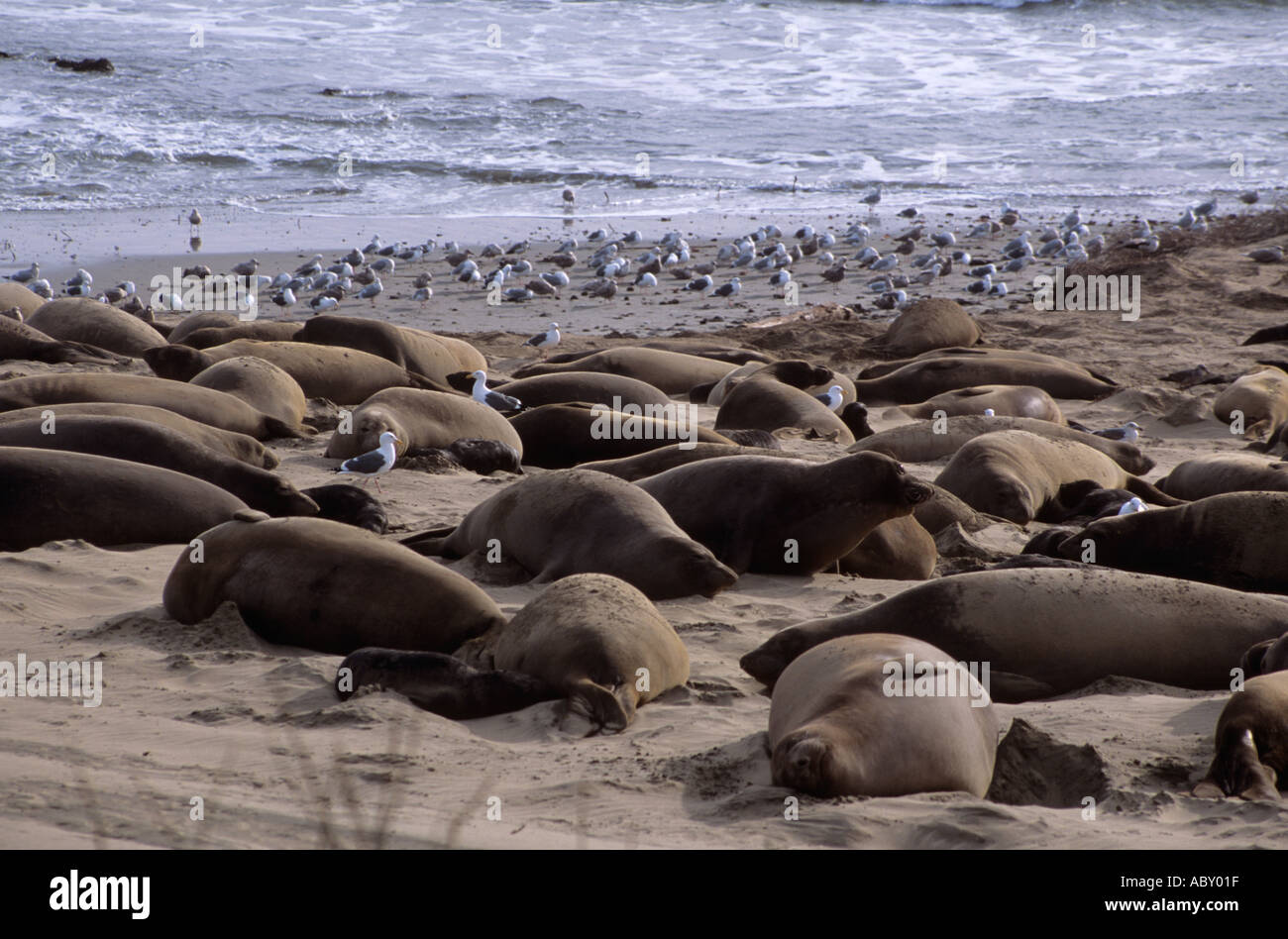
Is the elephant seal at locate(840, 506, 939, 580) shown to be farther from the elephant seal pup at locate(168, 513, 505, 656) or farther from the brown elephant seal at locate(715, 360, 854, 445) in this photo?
the brown elephant seal at locate(715, 360, 854, 445)

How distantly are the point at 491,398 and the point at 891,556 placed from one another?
9.82 feet

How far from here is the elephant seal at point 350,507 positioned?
529 centimetres

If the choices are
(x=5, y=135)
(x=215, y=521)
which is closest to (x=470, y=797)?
(x=215, y=521)

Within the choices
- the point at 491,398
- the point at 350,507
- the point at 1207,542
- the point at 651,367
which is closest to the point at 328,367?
the point at 491,398

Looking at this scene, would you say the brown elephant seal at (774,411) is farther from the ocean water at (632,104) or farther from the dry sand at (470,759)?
the ocean water at (632,104)

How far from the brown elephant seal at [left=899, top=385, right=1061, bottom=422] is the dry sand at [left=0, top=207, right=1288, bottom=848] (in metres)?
3.14

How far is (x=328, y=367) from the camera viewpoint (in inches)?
328

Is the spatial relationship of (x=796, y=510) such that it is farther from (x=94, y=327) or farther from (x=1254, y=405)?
(x=94, y=327)

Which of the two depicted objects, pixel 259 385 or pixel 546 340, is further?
pixel 546 340

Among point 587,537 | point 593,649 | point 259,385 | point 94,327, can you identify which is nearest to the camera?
point 593,649

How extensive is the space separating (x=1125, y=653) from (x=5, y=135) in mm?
20359

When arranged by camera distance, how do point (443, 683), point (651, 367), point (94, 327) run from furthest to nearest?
1. point (94, 327)
2. point (651, 367)
3. point (443, 683)
